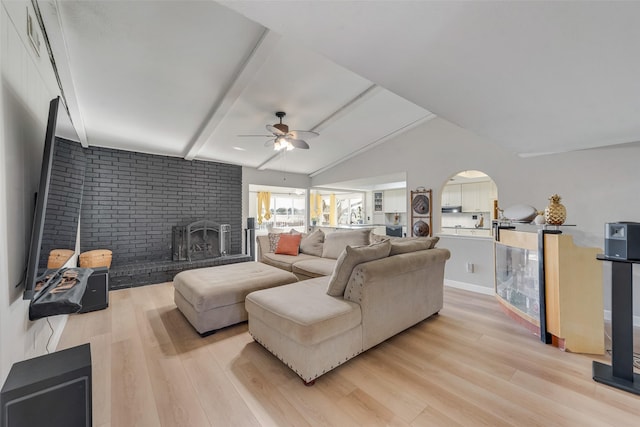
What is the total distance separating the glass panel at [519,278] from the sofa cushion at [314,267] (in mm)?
2098

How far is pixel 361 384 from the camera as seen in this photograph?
1701 millimetres

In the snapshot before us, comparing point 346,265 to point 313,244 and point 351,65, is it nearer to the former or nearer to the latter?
point 351,65

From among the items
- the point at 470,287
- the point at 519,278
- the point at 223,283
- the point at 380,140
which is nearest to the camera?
the point at 223,283

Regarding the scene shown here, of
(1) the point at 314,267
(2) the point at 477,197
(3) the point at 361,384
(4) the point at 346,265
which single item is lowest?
(3) the point at 361,384

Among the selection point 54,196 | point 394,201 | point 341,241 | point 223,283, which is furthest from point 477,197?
point 54,196

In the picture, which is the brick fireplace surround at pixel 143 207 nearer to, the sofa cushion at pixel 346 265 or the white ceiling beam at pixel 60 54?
the white ceiling beam at pixel 60 54

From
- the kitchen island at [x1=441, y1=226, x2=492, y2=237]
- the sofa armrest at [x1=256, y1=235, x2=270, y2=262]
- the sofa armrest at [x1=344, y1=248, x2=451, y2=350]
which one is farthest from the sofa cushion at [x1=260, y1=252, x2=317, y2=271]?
the kitchen island at [x1=441, y1=226, x2=492, y2=237]

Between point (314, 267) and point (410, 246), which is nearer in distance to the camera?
point (410, 246)

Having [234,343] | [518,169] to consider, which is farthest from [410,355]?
[518,169]

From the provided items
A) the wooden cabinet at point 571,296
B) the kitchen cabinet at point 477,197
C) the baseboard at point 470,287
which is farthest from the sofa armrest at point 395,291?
the kitchen cabinet at point 477,197

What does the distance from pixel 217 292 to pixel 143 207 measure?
321 cm

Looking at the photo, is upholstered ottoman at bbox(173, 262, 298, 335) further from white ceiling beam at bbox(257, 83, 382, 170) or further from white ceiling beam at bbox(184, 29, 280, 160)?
white ceiling beam at bbox(257, 83, 382, 170)

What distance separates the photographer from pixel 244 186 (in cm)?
577

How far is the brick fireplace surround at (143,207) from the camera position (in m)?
4.07
